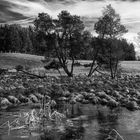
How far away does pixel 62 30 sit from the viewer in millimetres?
34094

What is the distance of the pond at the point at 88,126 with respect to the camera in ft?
36.1

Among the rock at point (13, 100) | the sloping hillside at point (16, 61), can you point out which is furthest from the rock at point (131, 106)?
the sloping hillside at point (16, 61)

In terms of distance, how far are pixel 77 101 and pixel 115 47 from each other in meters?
15.9

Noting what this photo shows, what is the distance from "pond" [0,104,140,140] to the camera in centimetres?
1102

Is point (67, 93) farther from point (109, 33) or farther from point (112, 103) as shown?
point (109, 33)

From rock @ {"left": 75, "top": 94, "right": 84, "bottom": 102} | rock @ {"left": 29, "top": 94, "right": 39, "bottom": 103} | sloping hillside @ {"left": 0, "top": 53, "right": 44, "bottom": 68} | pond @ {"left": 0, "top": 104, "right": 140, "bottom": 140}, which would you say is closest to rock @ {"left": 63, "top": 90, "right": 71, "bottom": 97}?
rock @ {"left": 75, "top": 94, "right": 84, "bottom": 102}

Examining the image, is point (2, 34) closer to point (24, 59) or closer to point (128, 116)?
point (24, 59)

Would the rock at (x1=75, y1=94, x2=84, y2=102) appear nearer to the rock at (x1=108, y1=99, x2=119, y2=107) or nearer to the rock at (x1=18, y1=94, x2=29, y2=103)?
the rock at (x1=108, y1=99, x2=119, y2=107)

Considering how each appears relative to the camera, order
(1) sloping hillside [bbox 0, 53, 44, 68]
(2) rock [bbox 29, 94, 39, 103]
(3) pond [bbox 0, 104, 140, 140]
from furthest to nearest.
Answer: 1. (1) sloping hillside [bbox 0, 53, 44, 68]
2. (2) rock [bbox 29, 94, 39, 103]
3. (3) pond [bbox 0, 104, 140, 140]

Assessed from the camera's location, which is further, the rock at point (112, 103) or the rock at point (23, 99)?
the rock at point (23, 99)

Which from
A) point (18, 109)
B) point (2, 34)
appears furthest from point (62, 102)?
point (2, 34)

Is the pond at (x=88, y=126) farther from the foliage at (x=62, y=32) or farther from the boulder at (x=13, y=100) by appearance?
the foliage at (x=62, y=32)

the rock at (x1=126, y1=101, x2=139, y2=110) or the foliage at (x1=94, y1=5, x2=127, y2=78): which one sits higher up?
the foliage at (x1=94, y1=5, x2=127, y2=78)

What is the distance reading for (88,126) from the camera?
12.6 m
